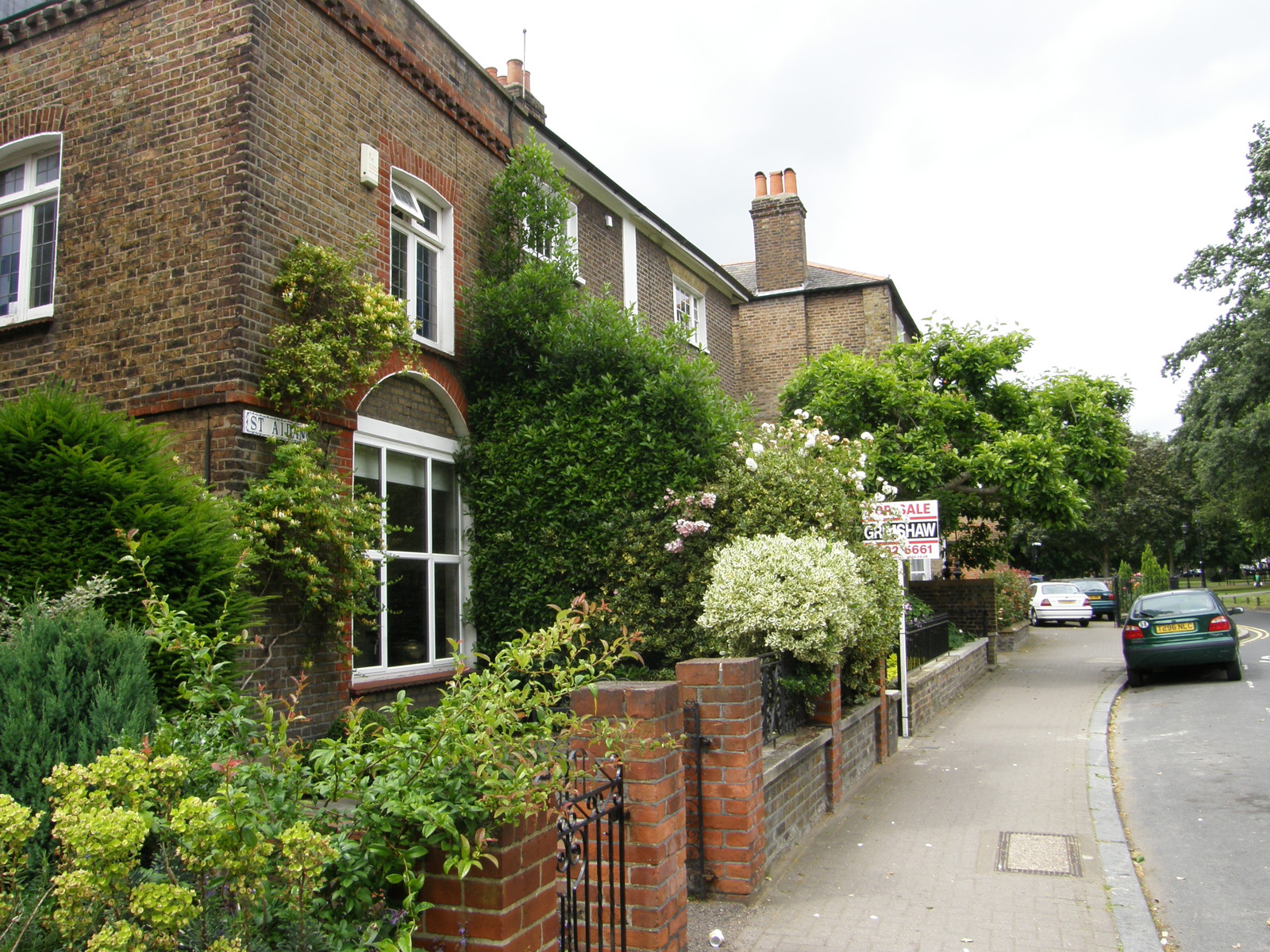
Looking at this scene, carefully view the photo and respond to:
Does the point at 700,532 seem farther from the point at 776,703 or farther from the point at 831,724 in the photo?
the point at 776,703

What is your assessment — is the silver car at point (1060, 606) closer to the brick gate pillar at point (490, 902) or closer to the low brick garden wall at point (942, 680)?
the low brick garden wall at point (942, 680)

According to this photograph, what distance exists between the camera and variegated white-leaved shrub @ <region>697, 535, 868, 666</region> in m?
7.63

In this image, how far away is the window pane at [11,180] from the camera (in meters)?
9.41

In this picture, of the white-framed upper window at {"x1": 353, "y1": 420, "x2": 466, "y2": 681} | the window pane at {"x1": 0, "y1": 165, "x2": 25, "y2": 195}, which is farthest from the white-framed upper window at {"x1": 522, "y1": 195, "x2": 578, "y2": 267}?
the window pane at {"x1": 0, "y1": 165, "x2": 25, "y2": 195}

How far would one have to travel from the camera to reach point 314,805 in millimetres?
2957

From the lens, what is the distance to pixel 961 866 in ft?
21.9

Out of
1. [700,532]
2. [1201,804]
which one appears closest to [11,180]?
[700,532]

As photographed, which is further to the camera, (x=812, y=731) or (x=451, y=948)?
(x=812, y=731)

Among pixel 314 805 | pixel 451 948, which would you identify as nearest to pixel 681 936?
pixel 451 948

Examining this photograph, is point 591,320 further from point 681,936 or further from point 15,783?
point 15,783

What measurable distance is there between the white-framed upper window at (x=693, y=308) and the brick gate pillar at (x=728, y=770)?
12077 mm

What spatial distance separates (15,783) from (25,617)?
0.92 m

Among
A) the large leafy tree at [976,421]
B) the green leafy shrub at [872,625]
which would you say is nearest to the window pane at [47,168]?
the green leafy shrub at [872,625]

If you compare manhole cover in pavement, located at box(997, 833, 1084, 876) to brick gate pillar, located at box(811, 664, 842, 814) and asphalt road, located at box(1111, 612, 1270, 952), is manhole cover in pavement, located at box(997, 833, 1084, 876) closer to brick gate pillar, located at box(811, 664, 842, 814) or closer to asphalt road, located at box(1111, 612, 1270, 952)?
asphalt road, located at box(1111, 612, 1270, 952)
